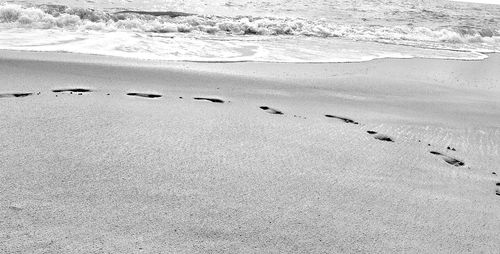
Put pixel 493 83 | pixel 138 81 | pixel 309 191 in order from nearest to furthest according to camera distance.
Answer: pixel 309 191 < pixel 138 81 < pixel 493 83

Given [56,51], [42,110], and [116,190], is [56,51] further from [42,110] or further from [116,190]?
[116,190]

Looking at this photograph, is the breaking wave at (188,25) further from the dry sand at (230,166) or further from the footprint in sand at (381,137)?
the footprint in sand at (381,137)

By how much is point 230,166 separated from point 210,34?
7.40 m

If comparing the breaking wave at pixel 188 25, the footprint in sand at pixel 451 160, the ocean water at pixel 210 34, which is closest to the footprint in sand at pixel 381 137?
the footprint in sand at pixel 451 160

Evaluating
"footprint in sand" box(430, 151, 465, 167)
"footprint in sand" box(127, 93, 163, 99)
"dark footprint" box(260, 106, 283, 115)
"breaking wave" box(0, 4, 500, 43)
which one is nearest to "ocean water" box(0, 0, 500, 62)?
"breaking wave" box(0, 4, 500, 43)

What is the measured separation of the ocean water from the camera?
674cm

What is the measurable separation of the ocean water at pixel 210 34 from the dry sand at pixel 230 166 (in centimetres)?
204

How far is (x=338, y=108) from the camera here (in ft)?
13.8

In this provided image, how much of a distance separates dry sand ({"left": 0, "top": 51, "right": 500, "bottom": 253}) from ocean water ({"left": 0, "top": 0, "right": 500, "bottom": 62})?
6.68ft

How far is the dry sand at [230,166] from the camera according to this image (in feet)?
6.05

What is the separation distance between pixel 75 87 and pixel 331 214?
8.84 ft

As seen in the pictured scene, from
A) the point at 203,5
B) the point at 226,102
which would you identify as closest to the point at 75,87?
Result: the point at 226,102

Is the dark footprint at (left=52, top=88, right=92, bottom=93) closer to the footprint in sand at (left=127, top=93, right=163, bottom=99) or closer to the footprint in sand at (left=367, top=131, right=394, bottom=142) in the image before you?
the footprint in sand at (left=127, top=93, right=163, bottom=99)

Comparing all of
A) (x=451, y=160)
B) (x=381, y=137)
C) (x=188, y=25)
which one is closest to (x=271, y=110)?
(x=381, y=137)
